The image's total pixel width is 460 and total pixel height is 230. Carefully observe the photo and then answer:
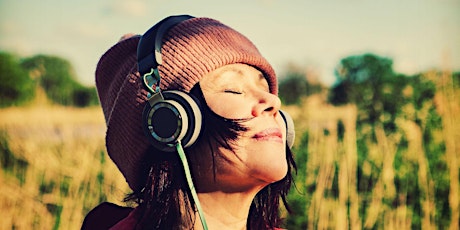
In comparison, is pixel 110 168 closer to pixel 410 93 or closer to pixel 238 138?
pixel 410 93

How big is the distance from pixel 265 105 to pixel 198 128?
0.18 metres

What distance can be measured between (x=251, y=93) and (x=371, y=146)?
2.72 m

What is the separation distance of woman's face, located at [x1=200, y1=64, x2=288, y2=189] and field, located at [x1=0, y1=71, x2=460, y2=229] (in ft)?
6.10

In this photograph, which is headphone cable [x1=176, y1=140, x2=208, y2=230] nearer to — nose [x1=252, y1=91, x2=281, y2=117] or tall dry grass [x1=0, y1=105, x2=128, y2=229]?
nose [x1=252, y1=91, x2=281, y2=117]

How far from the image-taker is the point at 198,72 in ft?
5.22

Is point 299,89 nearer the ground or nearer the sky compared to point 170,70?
nearer the sky

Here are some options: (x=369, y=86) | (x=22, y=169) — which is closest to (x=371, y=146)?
(x=369, y=86)

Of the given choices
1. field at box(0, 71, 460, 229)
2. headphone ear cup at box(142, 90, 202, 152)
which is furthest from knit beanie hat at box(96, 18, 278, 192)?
field at box(0, 71, 460, 229)

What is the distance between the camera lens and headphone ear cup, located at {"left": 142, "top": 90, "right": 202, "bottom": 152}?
4.76 ft

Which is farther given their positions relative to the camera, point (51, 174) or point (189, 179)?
point (51, 174)

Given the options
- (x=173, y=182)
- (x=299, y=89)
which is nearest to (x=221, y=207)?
(x=173, y=182)

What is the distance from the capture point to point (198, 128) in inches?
57.4

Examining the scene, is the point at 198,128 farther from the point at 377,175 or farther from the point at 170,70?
the point at 377,175

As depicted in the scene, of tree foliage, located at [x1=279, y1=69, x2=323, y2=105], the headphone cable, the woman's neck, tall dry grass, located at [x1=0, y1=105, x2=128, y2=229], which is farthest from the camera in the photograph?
tree foliage, located at [x1=279, y1=69, x2=323, y2=105]
